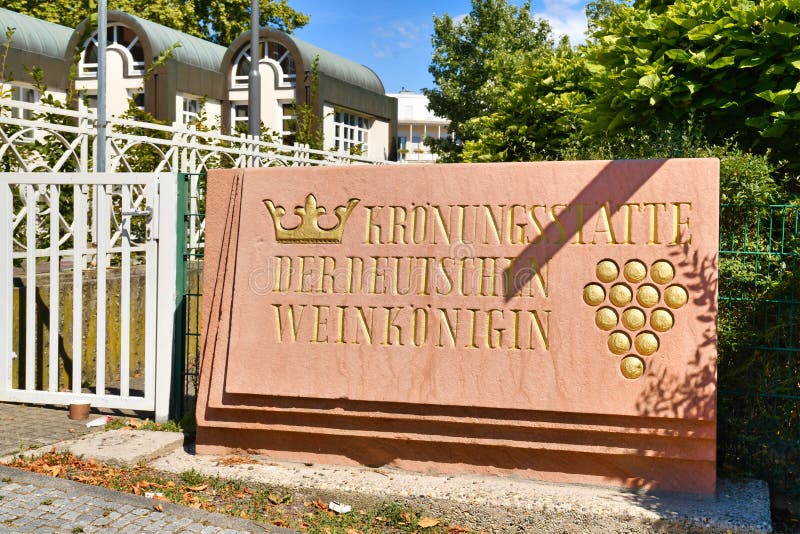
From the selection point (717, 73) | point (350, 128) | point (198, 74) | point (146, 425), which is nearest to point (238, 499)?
point (146, 425)

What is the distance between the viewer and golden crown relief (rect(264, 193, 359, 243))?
18.5 ft

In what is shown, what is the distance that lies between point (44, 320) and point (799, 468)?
572cm

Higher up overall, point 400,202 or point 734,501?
point 400,202

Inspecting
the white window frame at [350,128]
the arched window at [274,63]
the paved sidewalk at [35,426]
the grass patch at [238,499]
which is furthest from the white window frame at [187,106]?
the grass patch at [238,499]

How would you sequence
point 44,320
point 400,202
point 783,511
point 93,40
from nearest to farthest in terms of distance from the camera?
point 783,511 → point 400,202 → point 44,320 → point 93,40

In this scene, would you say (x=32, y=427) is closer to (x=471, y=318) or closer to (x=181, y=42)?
(x=471, y=318)

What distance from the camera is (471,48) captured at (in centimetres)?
3594

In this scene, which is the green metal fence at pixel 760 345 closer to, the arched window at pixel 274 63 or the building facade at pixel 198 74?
the building facade at pixel 198 74

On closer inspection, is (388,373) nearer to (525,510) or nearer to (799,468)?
(525,510)

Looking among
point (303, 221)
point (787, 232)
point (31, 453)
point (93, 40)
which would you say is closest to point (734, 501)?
point (787, 232)

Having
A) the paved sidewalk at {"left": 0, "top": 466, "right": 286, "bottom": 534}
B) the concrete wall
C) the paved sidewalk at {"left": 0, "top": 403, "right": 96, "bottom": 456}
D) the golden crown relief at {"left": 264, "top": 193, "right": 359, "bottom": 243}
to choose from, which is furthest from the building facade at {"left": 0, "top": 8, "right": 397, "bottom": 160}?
the paved sidewalk at {"left": 0, "top": 466, "right": 286, "bottom": 534}

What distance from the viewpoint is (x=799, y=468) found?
5.25m

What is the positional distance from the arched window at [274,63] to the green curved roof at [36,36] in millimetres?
5845

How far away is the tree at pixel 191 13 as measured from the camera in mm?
33969
